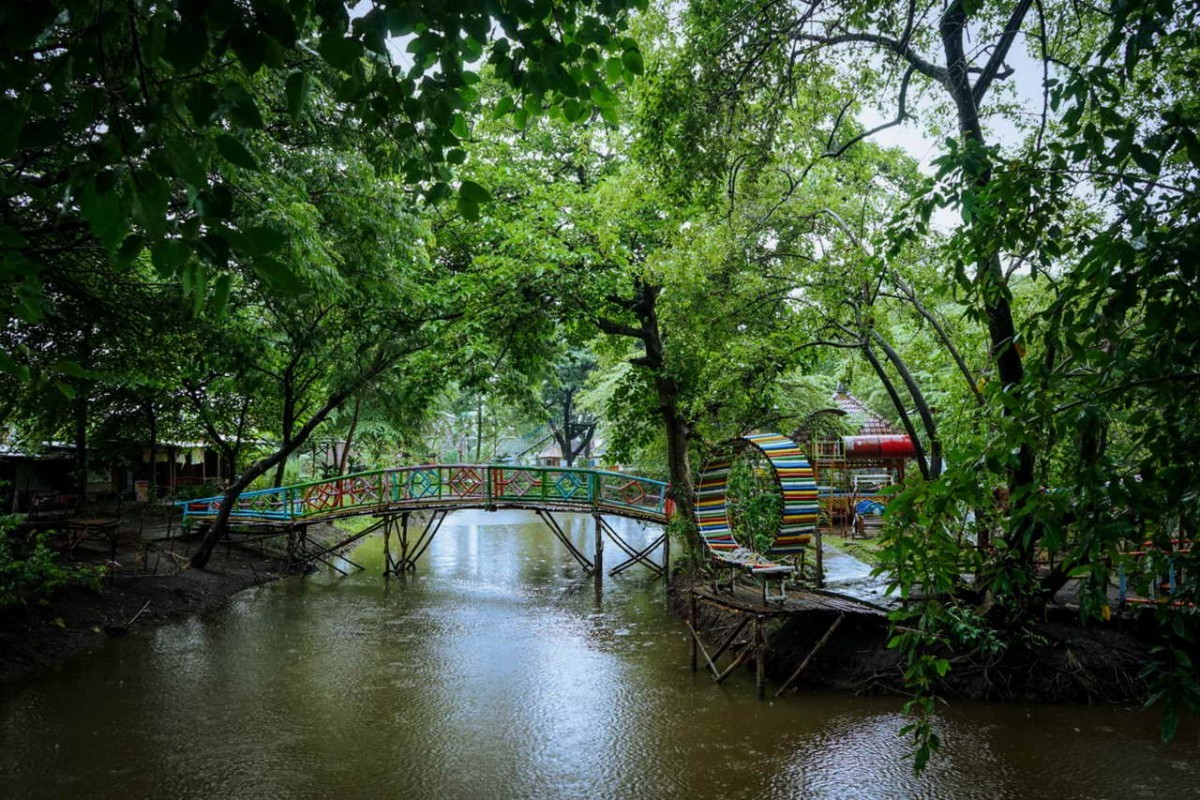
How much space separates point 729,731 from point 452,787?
9.80 ft

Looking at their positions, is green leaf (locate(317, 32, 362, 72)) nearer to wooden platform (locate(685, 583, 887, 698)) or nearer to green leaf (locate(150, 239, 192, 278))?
green leaf (locate(150, 239, 192, 278))

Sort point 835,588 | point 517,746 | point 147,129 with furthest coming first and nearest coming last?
point 835,588, point 517,746, point 147,129

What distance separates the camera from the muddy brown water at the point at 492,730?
6562mm

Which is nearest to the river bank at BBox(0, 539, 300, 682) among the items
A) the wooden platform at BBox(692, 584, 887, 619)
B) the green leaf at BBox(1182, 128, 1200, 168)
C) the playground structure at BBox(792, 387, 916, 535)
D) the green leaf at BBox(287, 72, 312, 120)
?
the wooden platform at BBox(692, 584, 887, 619)

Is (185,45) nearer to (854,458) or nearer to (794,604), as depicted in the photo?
(794,604)

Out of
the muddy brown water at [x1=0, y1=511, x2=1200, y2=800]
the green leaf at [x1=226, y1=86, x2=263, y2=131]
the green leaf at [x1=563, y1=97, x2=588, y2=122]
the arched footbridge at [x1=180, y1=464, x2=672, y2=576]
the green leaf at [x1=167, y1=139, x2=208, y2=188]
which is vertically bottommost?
the muddy brown water at [x1=0, y1=511, x2=1200, y2=800]

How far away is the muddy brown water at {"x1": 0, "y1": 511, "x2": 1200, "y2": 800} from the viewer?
21.5 feet

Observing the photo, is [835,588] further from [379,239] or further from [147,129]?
[147,129]

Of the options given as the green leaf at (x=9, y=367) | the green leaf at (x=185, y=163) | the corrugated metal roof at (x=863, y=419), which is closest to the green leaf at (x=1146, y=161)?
the green leaf at (x=185, y=163)

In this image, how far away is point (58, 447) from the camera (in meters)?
21.3

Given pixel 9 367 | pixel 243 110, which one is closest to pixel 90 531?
pixel 9 367

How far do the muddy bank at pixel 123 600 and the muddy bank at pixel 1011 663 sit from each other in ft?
31.7

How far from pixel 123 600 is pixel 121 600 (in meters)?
0.04

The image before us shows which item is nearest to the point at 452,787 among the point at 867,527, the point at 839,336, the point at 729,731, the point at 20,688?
the point at 729,731
